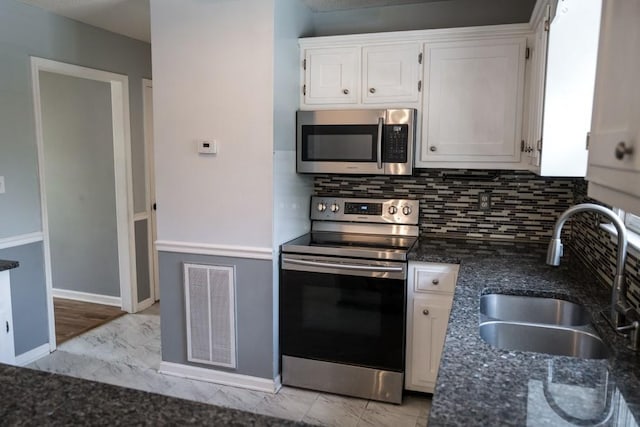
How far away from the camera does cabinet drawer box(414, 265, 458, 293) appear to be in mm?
2535

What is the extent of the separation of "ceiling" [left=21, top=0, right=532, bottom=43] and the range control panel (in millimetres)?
1223

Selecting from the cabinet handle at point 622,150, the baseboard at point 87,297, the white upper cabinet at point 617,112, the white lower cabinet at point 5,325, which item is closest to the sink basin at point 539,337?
the white upper cabinet at point 617,112

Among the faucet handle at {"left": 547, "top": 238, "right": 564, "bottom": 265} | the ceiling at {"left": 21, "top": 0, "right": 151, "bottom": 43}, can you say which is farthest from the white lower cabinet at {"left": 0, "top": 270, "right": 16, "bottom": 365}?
the faucet handle at {"left": 547, "top": 238, "right": 564, "bottom": 265}

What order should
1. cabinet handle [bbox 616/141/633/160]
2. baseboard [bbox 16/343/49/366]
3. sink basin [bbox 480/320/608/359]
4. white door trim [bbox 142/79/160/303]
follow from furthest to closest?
white door trim [bbox 142/79/160/303], baseboard [bbox 16/343/49/366], sink basin [bbox 480/320/608/359], cabinet handle [bbox 616/141/633/160]

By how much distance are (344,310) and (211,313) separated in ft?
2.63

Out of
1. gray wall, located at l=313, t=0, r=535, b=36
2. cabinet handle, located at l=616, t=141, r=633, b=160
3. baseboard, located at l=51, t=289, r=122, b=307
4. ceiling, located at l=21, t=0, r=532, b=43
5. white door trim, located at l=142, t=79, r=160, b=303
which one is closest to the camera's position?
cabinet handle, located at l=616, t=141, r=633, b=160

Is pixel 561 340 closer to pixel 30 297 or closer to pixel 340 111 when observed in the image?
pixel 340 111

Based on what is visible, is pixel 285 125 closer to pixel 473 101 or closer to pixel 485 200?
pixel 473 101

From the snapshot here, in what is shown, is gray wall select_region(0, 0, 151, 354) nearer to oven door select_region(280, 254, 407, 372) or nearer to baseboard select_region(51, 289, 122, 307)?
baseboard select_region(51, 289, 122, 307)

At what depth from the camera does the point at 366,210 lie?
3119 mm

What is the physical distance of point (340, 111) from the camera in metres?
2.79

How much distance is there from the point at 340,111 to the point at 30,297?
2.35 m

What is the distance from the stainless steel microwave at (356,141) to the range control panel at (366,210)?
1.23ft

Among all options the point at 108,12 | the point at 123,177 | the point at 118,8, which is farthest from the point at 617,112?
the point at 123,177
